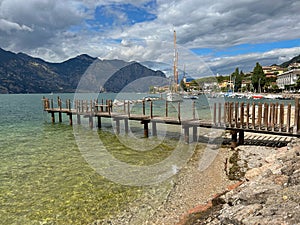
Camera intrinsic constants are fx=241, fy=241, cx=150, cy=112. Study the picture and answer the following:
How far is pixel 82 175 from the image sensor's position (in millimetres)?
11930

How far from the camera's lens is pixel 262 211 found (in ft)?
16.3

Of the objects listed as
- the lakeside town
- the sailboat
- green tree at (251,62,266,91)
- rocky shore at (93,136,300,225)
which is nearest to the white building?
the lakeside town

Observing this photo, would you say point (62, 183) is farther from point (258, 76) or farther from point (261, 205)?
point (258, 76)

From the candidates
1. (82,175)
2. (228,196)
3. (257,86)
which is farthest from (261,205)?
(257,86)

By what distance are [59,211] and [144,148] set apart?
9.02m

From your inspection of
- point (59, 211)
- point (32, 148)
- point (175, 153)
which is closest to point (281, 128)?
point (175, 153)

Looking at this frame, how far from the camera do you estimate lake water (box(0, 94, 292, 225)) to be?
8633mm

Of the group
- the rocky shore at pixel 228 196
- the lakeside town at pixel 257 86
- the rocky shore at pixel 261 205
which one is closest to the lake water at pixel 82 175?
the rocky shore at pixel 228 196

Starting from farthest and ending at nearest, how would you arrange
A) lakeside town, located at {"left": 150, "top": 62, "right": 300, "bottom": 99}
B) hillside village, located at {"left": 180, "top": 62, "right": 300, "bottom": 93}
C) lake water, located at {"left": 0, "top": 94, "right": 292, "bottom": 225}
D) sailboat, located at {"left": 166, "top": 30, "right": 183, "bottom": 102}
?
hillside village, located at {"left": 180, "top": 62, "right": 300, "bottom": 93}
lakeside town, located at {"left": 150, "top": 62, "right": 300, "bottom": 99}
sailboat, located at {"left": 166, "top": 30, "right": 183, "bottom": 102}
lake water, located at {"left": 0, "top": 94, "right": 292, "bottom": 225}

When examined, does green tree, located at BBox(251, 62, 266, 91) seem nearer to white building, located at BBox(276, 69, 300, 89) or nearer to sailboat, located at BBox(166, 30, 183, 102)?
white building, located at BBox(276, 69, 300, 89)

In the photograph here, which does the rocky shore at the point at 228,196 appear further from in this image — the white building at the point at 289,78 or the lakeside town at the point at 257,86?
the white building at the point at 289,78

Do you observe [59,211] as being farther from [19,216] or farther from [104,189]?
[104,189]

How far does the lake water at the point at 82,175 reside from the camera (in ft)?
28.3

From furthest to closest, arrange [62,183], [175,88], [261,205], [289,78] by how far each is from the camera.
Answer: [289,78] < [175,88] < [62,183] < [261,205]
